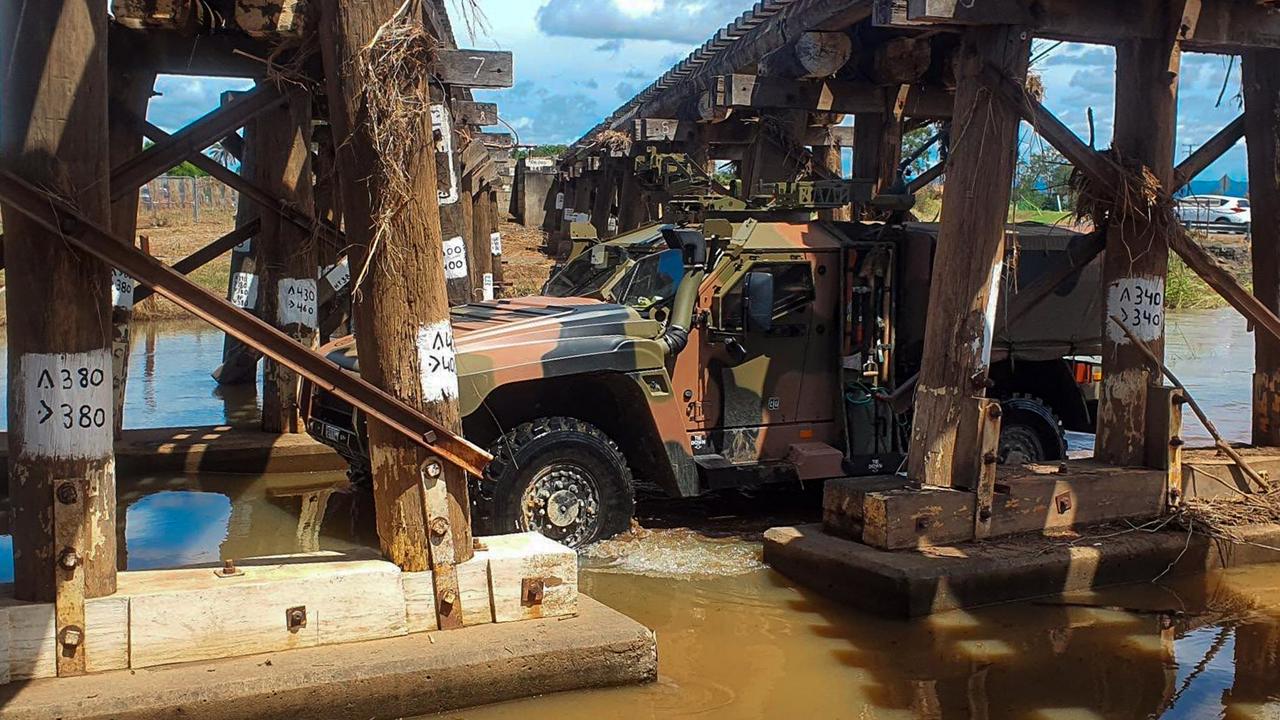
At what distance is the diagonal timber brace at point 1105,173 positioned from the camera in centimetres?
661

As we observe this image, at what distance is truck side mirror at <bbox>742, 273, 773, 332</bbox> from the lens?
753 centimetres

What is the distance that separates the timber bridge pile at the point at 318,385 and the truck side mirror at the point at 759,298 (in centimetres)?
251

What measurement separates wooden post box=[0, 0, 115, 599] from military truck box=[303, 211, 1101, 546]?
8.50 ft

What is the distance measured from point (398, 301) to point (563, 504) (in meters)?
2.66

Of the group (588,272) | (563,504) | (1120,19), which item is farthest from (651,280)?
(1120,19)

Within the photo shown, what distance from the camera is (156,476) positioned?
9234 mm

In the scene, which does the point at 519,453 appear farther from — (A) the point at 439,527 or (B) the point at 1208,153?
(B) the point at 1208,153

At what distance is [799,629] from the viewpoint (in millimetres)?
6266

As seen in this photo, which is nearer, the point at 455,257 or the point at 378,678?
the point at 378,678

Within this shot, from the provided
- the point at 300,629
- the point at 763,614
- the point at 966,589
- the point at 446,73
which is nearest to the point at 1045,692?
the point at 966,589

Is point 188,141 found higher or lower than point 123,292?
higher

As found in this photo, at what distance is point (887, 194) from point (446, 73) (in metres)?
3.17

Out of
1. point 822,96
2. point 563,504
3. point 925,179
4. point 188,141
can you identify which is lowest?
point 563,504

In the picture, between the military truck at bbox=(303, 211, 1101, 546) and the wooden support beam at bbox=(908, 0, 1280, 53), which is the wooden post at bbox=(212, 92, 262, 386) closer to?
the military truck at bbox=(303, 211, 1101, 546)
